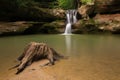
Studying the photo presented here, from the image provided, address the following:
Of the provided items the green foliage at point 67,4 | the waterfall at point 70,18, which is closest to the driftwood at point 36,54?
the waterfall at point 70,18

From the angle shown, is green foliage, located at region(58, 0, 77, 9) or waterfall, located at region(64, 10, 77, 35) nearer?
waterfall, located at region(64, 10, 77, 35)

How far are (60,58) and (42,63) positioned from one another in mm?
1488

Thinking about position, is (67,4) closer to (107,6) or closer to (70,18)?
(70,18)

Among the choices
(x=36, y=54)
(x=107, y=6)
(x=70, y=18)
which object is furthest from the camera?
(x=70, y=18)

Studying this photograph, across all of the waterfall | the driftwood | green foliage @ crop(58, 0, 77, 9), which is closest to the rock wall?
the waterfall

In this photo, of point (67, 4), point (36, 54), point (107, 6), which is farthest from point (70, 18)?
point (36, 54)

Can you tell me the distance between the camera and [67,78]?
673 centimetres

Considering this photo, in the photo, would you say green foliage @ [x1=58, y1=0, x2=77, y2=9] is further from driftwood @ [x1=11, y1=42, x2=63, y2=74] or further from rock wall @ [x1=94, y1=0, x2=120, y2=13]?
driftwood @ [x1=11, y1=42, x2=63, y2=74]

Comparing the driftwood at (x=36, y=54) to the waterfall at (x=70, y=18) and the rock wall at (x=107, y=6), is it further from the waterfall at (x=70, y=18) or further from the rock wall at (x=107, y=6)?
the rock wall at (x=107, y=6)

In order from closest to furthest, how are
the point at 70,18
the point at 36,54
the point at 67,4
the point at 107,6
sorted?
the point at 36,54, the point at 107,6, the point at 70,18, the point at 67,4

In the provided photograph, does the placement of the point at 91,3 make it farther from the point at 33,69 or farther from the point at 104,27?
the point at 33,69

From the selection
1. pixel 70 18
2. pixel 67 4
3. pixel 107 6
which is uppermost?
pixel 67 4

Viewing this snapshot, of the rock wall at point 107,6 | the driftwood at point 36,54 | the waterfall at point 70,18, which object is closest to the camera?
the driftwood at point 36,54

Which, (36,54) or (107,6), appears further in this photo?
(107,6)
